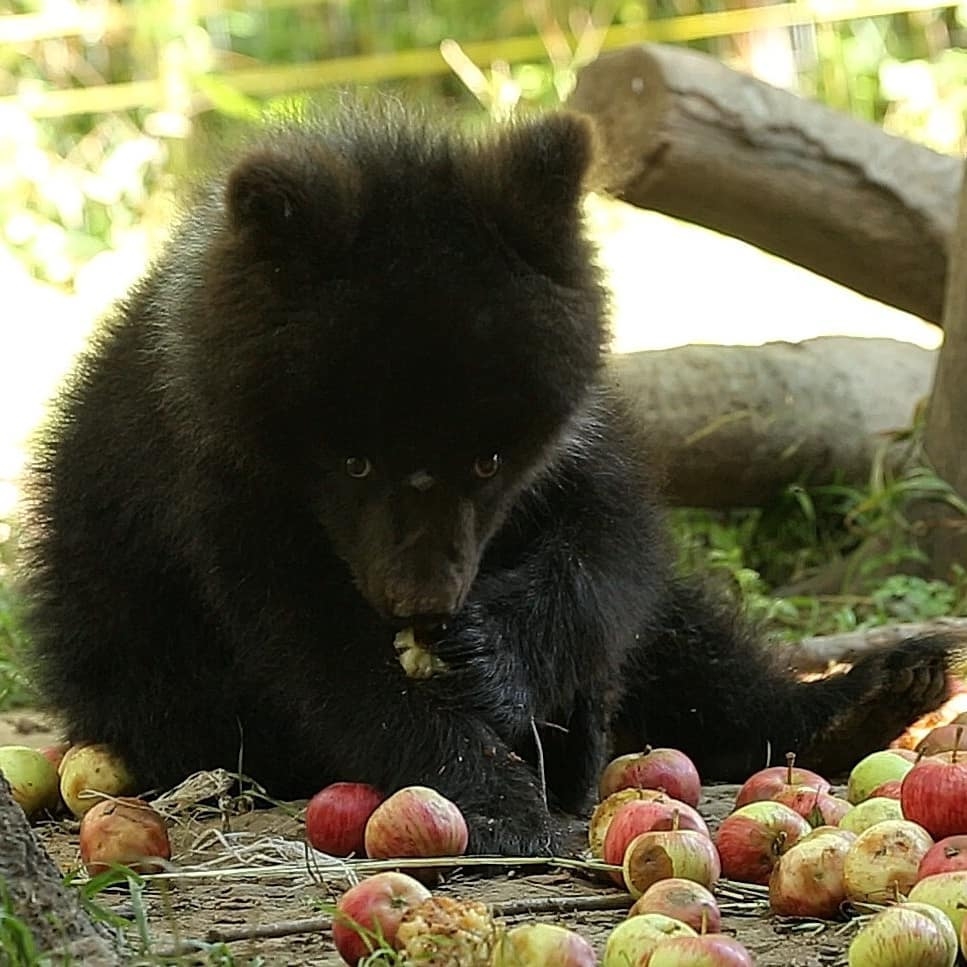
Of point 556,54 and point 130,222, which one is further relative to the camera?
point 556,54

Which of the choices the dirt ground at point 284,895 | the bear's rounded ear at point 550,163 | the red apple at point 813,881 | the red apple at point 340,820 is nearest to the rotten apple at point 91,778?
the dirt ground at point 284,895

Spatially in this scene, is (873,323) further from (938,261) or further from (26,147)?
(26,147)

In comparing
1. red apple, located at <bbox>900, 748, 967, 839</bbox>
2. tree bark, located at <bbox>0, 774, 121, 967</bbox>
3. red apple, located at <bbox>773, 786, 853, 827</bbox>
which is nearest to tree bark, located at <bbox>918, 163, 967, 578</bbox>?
red apple, located at <bbox>773, 786, 853, 827</bbox>

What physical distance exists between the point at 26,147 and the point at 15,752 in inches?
348

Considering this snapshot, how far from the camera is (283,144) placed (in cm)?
413

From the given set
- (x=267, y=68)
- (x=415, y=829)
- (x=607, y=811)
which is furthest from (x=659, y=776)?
(x=267, y=68)

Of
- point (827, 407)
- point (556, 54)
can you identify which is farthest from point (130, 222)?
point (827, 407)

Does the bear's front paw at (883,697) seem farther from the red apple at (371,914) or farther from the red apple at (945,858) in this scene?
the red apple at (371,914)

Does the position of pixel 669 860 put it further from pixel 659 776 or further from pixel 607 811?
pixel 659 776

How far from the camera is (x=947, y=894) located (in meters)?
2.93

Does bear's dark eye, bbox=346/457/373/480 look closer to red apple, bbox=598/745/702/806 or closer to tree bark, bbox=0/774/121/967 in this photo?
red apple, bbox=598/745/702/806

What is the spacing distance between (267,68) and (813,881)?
38.3 ft

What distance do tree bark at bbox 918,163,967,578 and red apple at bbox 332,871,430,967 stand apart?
4.25 meters

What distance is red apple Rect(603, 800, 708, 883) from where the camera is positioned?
3436 mm
